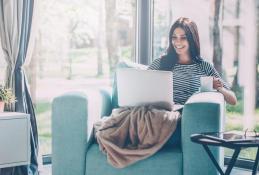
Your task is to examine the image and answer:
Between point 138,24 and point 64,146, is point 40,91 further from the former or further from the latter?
point 64,146

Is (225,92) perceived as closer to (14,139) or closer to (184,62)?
(184,62)

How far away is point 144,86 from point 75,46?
5.20 feet

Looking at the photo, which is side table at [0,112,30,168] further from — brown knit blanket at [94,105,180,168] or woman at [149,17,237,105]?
woman at [149,17,237,105]

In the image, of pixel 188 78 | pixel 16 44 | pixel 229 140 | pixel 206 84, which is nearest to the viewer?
pixel 229 140

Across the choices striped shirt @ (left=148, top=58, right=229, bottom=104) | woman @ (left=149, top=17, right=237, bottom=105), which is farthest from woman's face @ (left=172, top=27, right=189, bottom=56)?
striped shirt @ (left=148, top=58, right=229, bottom=104)

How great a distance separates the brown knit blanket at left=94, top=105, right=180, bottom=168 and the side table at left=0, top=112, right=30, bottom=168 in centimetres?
73

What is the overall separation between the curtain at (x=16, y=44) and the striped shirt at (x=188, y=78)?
1111 millimetres

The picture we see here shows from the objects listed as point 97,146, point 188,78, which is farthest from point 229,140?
point 188,78

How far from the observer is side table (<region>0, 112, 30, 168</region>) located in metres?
2.84

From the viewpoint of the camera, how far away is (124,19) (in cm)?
386

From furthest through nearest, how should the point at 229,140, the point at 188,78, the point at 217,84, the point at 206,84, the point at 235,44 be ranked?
the point at 235,44, the point at 188,78, the point at 217,84, the point at 206,84, the point at 229,140

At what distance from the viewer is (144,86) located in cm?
238

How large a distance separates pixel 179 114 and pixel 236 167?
4.15 ft

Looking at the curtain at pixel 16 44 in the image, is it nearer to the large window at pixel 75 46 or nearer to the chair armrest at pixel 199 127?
the large window at pixel 75 46
